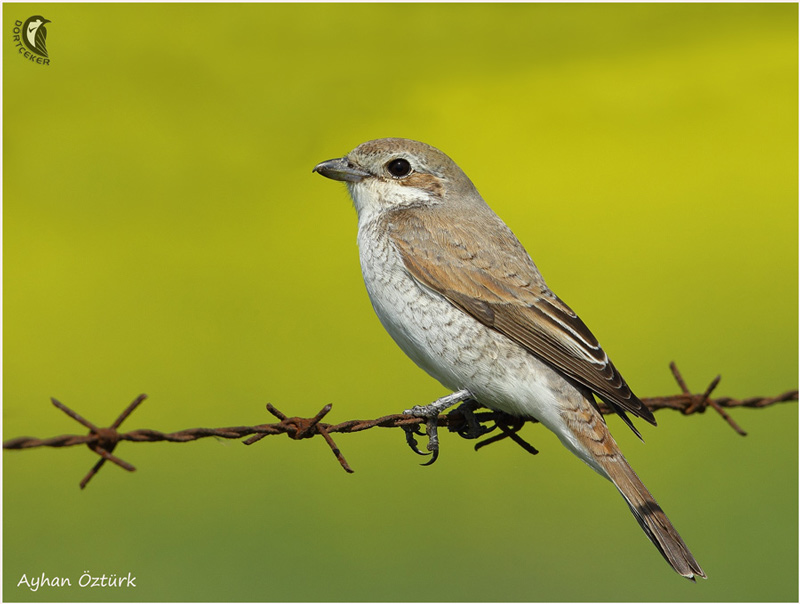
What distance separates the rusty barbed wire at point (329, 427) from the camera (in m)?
2.90

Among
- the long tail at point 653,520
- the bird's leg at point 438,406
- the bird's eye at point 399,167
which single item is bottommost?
the long tail at point 653,520

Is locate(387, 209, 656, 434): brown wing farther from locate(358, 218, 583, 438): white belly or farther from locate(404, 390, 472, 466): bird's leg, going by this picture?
locate(404, 390, 472, 466): bird's leg

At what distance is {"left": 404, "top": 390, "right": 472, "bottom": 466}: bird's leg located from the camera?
4.27 meters

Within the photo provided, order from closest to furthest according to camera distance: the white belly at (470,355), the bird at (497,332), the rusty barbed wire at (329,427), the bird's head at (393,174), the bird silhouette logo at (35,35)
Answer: the rusty barbed wire at (329,427) < the bird at (497,332) < the white belly at (470,355) < the bird's head at (393,174) < the bird silhouette logo at (35,35)

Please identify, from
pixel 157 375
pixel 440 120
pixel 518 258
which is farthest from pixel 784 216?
pixel 157 375

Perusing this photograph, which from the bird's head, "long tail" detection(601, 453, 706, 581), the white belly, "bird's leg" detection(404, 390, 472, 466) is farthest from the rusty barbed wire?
the bird's head

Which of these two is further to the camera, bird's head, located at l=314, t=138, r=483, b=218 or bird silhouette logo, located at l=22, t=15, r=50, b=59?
bird silhouette logo, located at l=22, t=15, r=50, b=59

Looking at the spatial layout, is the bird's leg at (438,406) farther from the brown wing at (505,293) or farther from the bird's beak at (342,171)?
the bird's beak at (342,171)

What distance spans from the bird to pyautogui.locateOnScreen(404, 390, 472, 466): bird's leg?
0.06m

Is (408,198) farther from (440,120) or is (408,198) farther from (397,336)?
(440,120)

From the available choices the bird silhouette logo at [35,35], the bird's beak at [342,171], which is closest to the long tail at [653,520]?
the bird's beak at [342,171]

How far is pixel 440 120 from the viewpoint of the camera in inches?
385

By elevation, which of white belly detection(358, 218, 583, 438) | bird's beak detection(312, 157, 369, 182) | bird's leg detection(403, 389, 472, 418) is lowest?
bird's leg detection(403, 389, 472, 418)

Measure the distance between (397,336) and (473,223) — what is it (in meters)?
0.79
